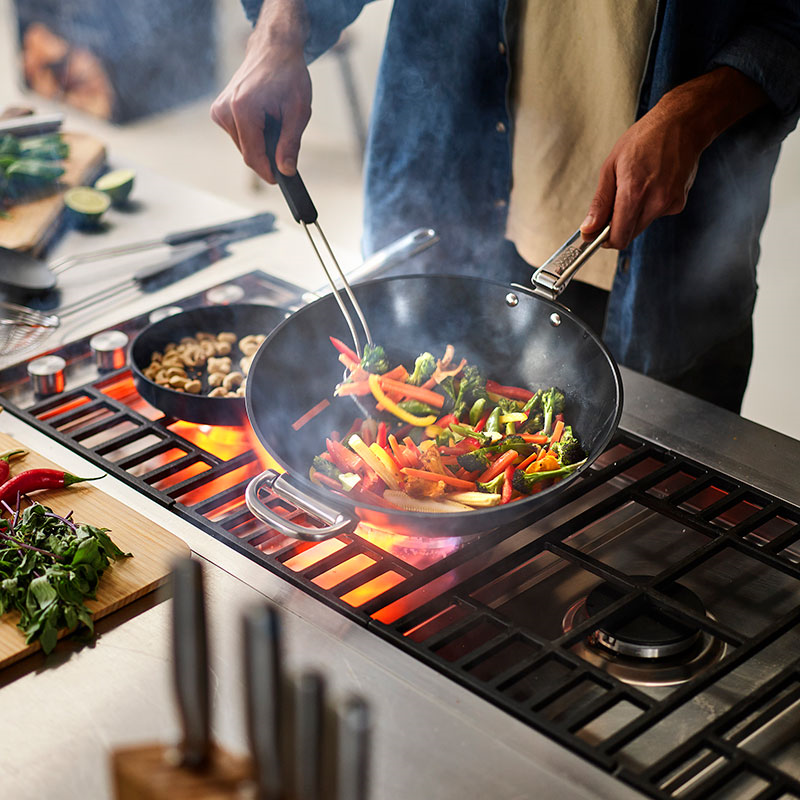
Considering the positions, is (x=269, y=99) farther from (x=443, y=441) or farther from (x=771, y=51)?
(x=771, y=51)

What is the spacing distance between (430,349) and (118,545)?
559mm

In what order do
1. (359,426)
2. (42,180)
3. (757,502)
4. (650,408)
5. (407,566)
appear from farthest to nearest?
(42,180) → (650,408) → (359,426) → (757,502) → (407,566)

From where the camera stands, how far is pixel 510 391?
1436 millimetres

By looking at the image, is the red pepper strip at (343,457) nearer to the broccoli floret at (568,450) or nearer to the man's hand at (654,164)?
the broccoli floret at (568,450)

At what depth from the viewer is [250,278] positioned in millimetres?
1841

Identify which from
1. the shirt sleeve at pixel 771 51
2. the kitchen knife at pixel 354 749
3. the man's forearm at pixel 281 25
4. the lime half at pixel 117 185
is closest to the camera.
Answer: the kitchen knife at pixel 354 749

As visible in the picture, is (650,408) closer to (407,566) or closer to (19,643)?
(407,566)

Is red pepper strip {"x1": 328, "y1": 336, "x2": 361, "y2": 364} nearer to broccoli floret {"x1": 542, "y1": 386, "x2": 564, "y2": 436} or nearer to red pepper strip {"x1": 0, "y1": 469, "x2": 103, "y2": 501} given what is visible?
broccoli floret {"x1": 542, "y1": 386, "x2": 564, "y2": 436}

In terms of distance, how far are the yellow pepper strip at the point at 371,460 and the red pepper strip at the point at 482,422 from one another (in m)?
0.16

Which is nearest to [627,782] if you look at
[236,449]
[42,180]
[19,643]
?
[19,643]

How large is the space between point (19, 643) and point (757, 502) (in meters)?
0.88

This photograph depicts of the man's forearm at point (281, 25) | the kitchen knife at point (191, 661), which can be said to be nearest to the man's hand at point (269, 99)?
the man's forearm at point (281, 25)

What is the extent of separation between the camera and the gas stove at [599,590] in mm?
974

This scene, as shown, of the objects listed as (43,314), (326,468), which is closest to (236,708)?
(326,468)
